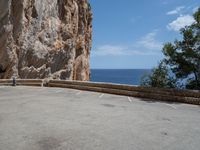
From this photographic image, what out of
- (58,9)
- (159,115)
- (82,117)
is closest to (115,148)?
(82,117)

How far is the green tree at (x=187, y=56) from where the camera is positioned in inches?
574

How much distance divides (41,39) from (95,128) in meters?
25.7

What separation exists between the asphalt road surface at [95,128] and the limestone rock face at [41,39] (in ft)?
54.6

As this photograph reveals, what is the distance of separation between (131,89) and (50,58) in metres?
20.3

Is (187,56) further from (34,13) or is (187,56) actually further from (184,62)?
(34,13)

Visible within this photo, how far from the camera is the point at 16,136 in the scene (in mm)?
6434

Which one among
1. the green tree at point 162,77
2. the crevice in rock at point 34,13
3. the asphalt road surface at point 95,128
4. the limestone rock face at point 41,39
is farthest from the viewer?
the crevice in rock at point 34,13

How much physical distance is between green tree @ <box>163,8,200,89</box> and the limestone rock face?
59.1 ft

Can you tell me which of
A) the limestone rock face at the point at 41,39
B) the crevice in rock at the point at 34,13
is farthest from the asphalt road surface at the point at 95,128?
the crevice in rock at the point at 34,13

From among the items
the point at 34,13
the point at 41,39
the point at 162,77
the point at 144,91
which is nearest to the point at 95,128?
the point at 144,91

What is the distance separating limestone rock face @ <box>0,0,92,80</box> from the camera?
2559cm

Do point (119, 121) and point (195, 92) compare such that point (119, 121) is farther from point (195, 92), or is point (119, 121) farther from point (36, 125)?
point (195, 92)

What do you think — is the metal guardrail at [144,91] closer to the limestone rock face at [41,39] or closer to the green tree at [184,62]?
the green tree at [184,62]

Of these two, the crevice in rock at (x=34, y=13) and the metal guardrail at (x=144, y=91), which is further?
the crevice in rock at (x=34, y=13)
